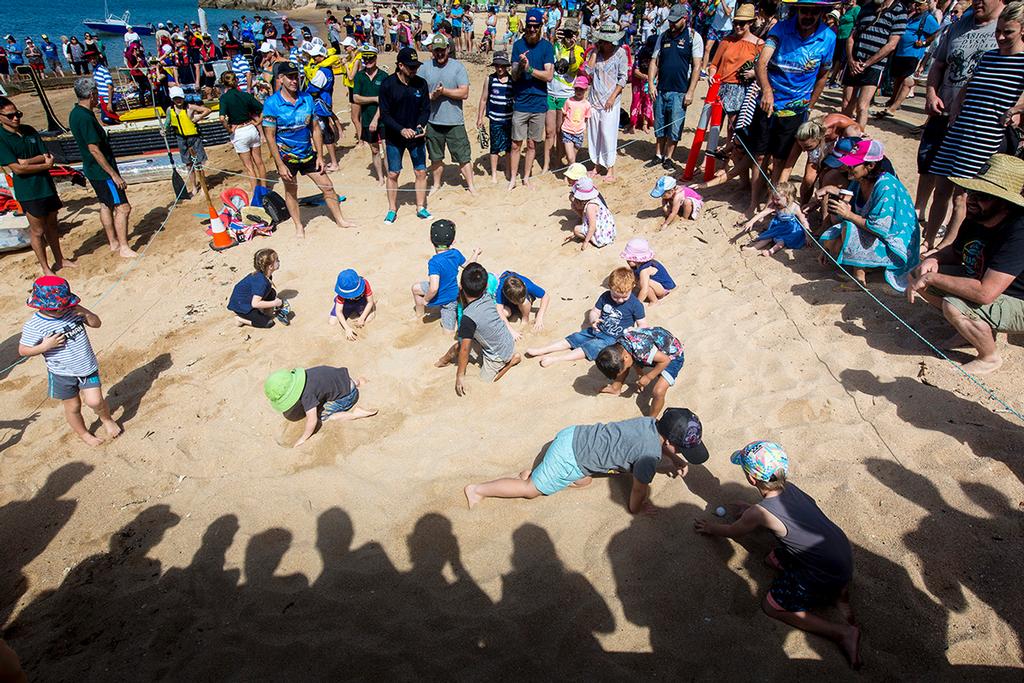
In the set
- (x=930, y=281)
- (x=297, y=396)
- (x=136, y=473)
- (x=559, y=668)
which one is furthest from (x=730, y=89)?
(x=136, y=473)

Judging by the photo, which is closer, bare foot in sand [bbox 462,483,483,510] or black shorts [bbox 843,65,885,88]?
bare foot in sand [bbox 462,483,483,510]

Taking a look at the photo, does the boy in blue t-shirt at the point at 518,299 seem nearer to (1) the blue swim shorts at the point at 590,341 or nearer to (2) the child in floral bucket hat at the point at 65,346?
Answer: (1) the blue swim shorts at the point at 590,341

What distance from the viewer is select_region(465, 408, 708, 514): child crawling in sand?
3.21 meters

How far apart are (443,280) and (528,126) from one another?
3700 millimetres

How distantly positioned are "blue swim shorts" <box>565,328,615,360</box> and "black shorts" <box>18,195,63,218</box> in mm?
6417

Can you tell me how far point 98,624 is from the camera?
312 cm

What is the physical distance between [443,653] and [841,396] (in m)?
3.12

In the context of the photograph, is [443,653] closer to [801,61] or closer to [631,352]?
[631,352]

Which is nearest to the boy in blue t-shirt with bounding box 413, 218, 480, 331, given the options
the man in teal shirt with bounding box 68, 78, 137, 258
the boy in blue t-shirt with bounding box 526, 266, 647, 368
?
the boy in blue t-shirt with bounding box 526, 266, 647, 368

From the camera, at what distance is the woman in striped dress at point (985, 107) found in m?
4.28

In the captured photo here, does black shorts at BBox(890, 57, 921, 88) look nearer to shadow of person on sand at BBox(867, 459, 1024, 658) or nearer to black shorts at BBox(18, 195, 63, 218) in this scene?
shadow of person on sand at BBox(867, 459, 1024, 658)

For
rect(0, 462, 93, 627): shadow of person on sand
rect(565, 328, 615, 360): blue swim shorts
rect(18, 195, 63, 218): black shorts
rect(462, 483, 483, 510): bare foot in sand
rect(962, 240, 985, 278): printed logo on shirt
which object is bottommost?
rect(0, 462, 93, 627): shadow of person on sand

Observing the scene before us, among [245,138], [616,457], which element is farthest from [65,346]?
[245,138]

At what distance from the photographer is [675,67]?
23.7 feet
